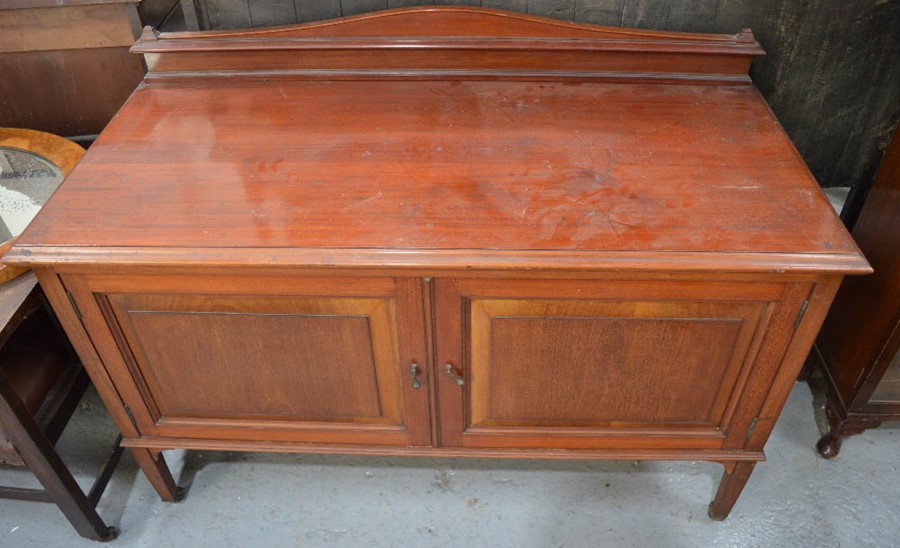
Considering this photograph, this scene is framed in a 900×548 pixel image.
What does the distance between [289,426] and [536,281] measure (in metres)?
0.61

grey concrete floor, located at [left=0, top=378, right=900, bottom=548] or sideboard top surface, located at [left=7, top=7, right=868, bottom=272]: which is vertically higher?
sideboard top surface, located at [left=7, top=7, right=868, bottom=272]

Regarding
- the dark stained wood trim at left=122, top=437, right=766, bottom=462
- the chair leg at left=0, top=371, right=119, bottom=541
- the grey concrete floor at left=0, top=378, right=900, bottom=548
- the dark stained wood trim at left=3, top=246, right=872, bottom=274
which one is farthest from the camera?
the grey concrete floor at left=0, top=378, right=900, bottom=548

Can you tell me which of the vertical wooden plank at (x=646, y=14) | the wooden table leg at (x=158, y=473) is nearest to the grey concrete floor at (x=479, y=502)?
the wooden table leg at (x=158, y=473)

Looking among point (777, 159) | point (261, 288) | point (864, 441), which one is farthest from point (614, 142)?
point (864, 441)

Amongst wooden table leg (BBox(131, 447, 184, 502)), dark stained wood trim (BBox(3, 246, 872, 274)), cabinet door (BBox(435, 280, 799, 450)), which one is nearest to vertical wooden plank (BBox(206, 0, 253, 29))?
dark stained wood trim (BBox(3, 246, 872, 274))

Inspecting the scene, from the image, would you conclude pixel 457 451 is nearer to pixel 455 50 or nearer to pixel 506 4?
pixel 455 50

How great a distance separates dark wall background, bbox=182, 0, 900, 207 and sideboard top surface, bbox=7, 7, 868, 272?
6.1 inches

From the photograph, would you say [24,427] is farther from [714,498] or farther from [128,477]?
[714,498]

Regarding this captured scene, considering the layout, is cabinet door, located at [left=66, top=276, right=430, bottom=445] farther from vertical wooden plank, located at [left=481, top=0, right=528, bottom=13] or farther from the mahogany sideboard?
vertical wooden plank, located at [left=481, top=0, right=528, bottom=13]

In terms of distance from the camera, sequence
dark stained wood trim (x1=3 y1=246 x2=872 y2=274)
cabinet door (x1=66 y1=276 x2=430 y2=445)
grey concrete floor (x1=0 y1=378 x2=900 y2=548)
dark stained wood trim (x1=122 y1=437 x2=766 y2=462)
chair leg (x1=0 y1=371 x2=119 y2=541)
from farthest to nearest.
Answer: grey concrete floor (x1=0 y1=378 x2=900 y2=548) < dark stained wood trim (x1=122 y1=437 x2=766 y2=462) < chair leg (x1=0 y1=371 x2=119 y2=541) < cabinet door (x1=66 y1=276 x2=430 y2=445) < dark stained wood trim (x1=3 y1=246 x2=872 y2=274)

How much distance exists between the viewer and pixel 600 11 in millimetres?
1462

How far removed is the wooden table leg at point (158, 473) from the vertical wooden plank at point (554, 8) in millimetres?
1231

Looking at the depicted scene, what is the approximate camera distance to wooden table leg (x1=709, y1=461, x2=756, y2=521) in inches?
55.9

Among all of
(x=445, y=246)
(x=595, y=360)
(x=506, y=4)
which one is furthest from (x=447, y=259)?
(x=506, y=4)
